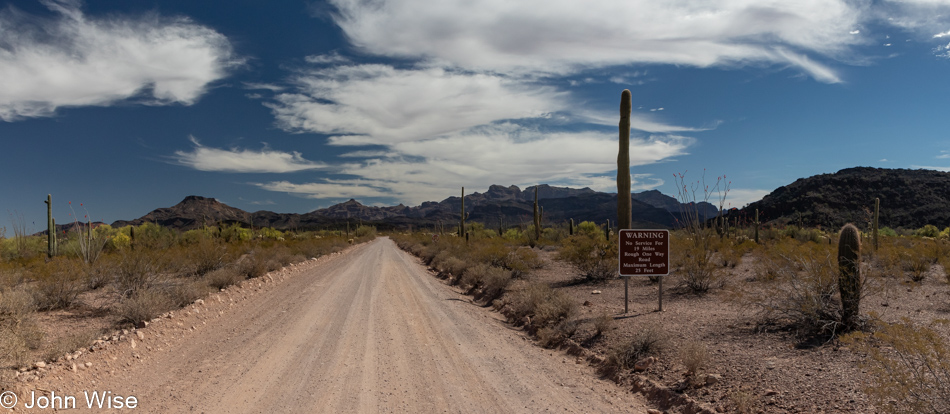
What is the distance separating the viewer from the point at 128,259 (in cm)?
1411

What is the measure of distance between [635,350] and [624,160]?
8606 mm

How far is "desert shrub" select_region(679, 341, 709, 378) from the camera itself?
21.6ft

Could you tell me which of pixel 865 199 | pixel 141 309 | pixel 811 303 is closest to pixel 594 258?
pixel 811 303

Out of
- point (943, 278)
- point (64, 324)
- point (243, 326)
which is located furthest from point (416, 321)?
point (943, 278)

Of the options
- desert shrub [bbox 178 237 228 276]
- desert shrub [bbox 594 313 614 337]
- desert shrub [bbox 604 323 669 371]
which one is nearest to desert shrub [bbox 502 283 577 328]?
desert shrub [bbox 594 313 614 337]

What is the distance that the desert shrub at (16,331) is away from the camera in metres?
6.88

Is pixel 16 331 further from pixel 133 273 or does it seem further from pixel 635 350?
pixel 635 350

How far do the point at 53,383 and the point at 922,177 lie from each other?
100938mm

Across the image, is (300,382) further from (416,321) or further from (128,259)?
(128,259)

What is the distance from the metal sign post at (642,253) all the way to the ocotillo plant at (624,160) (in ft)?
11.5

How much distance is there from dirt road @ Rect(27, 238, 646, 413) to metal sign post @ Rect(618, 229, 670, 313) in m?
3.25

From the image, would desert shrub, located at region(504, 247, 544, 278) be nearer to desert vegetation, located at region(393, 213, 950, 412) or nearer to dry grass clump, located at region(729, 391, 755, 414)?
desert vegetation, located at region(393, 213, 950, 412)

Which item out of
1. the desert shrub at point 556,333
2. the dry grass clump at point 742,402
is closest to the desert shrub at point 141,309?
the desert shrub at point 556,333

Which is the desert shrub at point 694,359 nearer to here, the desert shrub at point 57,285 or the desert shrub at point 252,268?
the desert shrub at point 57,285
